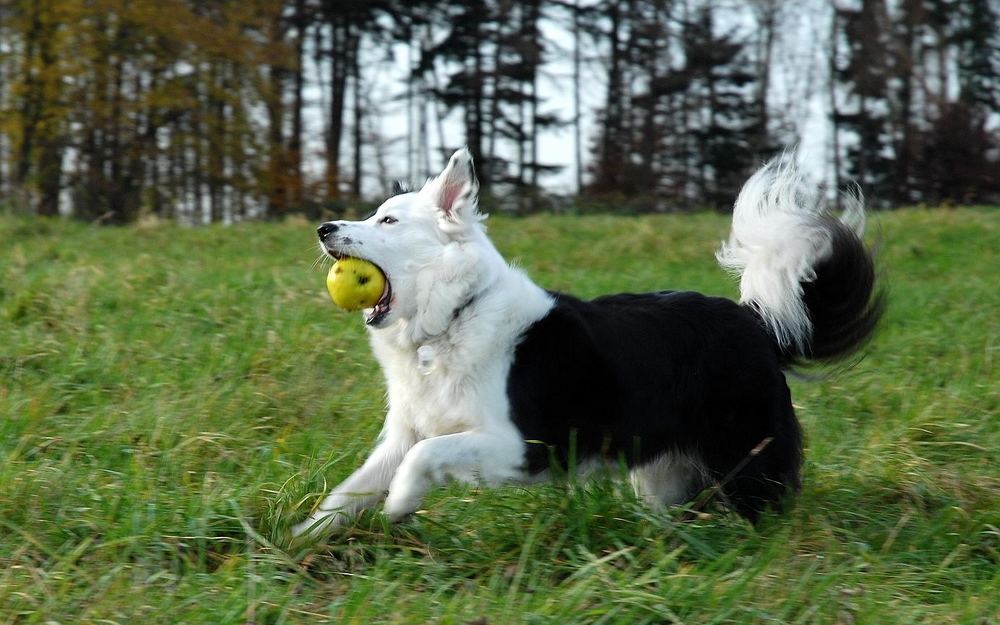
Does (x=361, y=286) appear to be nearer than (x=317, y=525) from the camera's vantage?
No

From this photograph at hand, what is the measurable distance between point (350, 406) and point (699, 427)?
2197mm

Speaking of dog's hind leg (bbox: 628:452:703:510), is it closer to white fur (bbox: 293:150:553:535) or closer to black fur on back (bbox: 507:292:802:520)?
black fur on back (bbox: 507:292:802:520)

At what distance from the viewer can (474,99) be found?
86.1 ft

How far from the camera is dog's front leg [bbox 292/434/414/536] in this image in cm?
354

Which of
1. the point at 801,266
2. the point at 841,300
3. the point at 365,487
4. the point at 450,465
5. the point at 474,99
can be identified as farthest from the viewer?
the point at 474,99

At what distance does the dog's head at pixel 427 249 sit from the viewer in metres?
3.83

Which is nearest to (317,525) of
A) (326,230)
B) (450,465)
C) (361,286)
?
(450,465)

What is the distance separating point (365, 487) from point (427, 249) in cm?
97

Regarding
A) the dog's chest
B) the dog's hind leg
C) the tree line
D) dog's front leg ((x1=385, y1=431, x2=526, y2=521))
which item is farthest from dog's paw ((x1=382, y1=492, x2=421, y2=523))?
the tree line

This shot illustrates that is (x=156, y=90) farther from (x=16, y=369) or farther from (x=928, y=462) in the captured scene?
(x=928, y=462)

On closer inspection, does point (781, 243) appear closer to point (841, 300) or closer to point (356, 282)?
point (841, 300)

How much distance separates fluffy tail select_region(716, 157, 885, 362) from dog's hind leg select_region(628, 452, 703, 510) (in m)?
0.70

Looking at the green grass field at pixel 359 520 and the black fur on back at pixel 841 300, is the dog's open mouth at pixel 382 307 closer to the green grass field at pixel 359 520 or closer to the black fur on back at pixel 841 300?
the green grass field at pixel 359 520

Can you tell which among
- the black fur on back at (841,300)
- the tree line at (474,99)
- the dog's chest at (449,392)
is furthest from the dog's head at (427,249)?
the tree line at (474,99)
